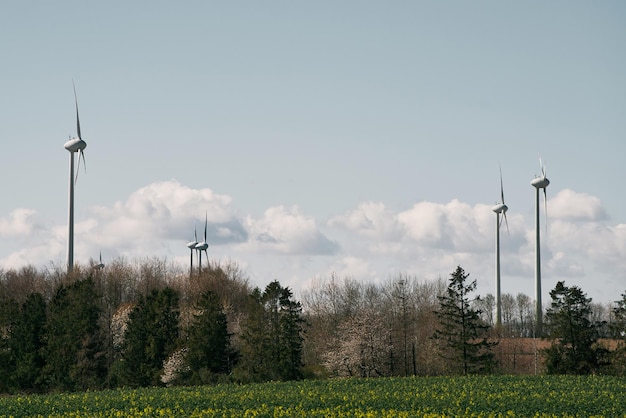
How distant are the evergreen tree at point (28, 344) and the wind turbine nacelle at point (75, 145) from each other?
22.2 metres

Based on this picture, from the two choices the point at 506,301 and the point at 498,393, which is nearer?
the point at 498,393

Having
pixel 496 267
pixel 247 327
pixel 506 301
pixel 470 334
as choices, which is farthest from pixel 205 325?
pixel 506 301

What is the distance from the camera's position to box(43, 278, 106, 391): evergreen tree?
8306cm

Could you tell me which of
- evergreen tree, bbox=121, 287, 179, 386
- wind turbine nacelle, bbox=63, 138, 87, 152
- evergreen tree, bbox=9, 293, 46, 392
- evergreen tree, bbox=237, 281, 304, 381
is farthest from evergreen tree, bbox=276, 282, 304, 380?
wind turbine nacelle, bbox=63, 138, 87, 152

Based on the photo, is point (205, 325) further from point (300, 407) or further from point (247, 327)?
point (300, 407)

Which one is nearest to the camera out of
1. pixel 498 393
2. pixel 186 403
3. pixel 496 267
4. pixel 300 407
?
pixel 300 407

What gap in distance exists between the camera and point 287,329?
77500 millimetres

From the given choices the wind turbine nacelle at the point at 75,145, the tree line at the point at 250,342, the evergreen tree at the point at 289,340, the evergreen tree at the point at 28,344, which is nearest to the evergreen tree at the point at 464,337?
the tree line at the point at 250,342

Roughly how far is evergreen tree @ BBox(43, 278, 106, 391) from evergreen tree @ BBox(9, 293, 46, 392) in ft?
3.67

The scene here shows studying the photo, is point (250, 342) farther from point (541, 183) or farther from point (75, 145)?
point (541, 183)

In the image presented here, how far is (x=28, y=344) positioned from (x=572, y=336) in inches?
1930

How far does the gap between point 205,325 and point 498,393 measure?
114 ft

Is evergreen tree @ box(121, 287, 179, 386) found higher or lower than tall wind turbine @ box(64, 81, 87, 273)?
lower

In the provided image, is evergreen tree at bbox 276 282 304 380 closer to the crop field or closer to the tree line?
the tree line
